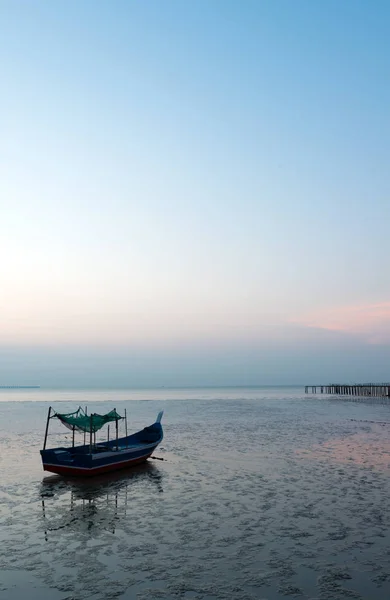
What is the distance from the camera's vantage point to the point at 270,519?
42.4 ft

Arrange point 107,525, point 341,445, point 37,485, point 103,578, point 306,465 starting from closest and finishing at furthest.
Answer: point 103,578
point 107,525
point 37,485
point 306,465
point 341,445

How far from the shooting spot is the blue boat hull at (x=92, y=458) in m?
19.0

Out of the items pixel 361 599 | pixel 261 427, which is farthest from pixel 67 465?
pixel 261 427

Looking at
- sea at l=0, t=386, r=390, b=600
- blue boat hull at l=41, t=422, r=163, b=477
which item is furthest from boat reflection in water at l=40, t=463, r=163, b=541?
blue boat hull at l=41, t=422, r=163, b=477

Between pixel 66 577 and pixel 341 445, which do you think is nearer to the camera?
pixel 66 577

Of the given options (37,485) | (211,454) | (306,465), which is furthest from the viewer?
(211,454)

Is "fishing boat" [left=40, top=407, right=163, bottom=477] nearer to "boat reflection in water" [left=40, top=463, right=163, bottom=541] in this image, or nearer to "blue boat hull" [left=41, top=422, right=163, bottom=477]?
"blue boat hull" [left=41, top=422, right=163, bottom=477]

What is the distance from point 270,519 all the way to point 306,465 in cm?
882

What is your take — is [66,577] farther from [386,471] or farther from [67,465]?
[386,471]

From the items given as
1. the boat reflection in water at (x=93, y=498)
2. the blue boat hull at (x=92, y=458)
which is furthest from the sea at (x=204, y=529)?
the blue boat hull at (x=92, y=458)

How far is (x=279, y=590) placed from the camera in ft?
27.8

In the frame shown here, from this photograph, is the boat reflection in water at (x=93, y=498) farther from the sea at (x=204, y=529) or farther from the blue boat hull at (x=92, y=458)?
the blue boat hull at (x=92, y=458)

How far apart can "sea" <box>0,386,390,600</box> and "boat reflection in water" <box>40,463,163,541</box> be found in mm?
37

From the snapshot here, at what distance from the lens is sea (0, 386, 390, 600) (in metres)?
8.72
